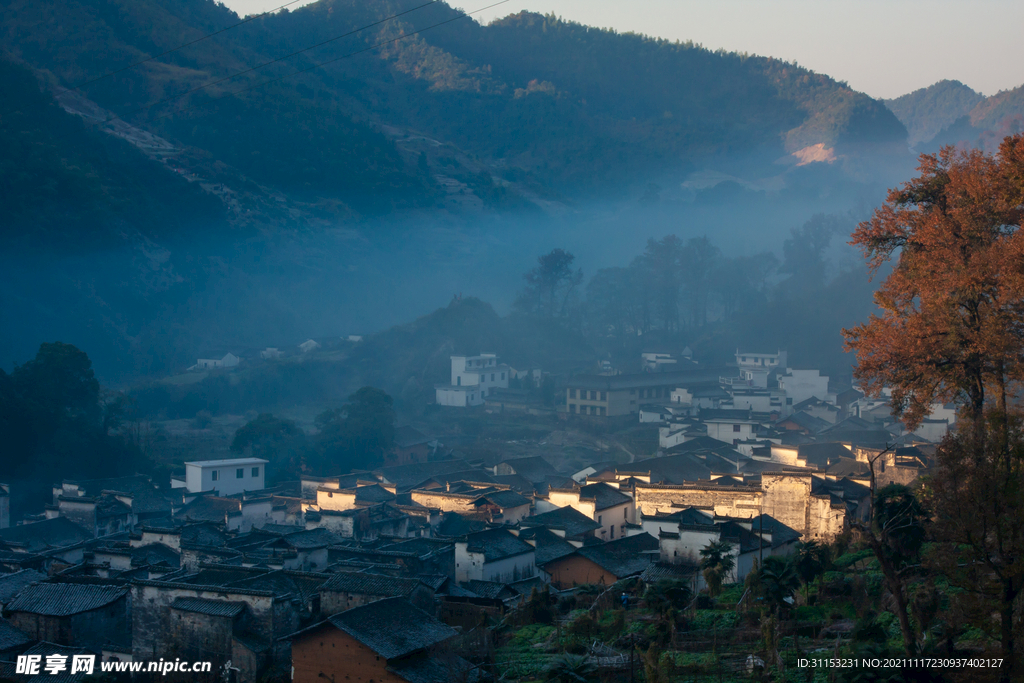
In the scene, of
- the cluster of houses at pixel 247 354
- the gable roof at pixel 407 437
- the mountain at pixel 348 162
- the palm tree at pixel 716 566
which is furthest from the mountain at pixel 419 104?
the palm tree at pixel 716 566

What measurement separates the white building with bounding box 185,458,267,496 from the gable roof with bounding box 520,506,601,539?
10986 millimetres

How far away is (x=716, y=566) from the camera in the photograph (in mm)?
13773

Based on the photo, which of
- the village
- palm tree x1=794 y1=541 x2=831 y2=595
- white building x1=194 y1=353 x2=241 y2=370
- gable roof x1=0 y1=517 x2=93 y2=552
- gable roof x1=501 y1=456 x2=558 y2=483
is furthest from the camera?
white building x1=194 y1=353 x2=241 y2=370

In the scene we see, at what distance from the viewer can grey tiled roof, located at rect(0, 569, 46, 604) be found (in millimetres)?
14250

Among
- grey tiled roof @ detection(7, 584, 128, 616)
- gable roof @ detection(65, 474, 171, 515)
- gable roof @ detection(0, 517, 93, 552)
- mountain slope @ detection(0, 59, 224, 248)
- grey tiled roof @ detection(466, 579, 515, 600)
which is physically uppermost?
mountain slope @ detection(0, 59, 224, 248)

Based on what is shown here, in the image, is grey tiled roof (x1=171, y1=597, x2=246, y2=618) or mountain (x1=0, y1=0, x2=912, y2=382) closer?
grey tiled roof (x1=171, y1=597, x2=246, y2=618)

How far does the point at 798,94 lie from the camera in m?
117

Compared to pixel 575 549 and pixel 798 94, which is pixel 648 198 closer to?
pixel 798 94

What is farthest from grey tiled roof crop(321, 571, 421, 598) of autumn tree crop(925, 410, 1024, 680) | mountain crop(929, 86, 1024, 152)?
mountain crop(929, 86, 1024, 152)

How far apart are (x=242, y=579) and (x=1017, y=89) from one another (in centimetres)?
12975

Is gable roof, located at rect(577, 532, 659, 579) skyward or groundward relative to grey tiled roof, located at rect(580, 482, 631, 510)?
groundward

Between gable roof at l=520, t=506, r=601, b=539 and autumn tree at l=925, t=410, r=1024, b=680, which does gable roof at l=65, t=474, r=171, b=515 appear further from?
autumn tree at l=925, t=410, r=1024, b=680

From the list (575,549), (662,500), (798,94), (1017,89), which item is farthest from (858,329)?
(1017,89)

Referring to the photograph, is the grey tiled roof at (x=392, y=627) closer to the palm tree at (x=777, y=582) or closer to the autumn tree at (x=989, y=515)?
the palm tree at (x=777, y=582)
